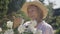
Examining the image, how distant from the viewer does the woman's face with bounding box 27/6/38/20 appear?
143cm

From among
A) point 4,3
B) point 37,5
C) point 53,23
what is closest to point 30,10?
point 37,5

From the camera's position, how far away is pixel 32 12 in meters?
1.47

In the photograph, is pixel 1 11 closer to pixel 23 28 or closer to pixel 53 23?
pixel 53 23

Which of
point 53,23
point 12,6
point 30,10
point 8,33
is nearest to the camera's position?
point 8,33

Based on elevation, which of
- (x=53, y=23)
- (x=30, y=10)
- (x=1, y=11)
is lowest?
(x=53, y=23)

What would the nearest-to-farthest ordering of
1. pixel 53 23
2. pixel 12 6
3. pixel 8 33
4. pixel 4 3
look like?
1. pixel 8 33
2. pixel 4 3
3. pixel 53 23
4. pixel 12 6

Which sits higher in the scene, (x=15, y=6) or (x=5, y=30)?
(x=5, y=30)

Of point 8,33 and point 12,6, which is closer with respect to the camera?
point 8,33

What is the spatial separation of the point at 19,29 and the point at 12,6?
9.94 m

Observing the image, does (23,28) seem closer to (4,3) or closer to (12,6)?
(4,3)

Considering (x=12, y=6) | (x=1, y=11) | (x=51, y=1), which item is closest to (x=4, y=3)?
(x=1, y=11)

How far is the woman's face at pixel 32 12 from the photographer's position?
1.43 metres

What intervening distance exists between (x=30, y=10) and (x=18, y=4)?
10.0 meters

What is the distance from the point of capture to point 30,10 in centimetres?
151
